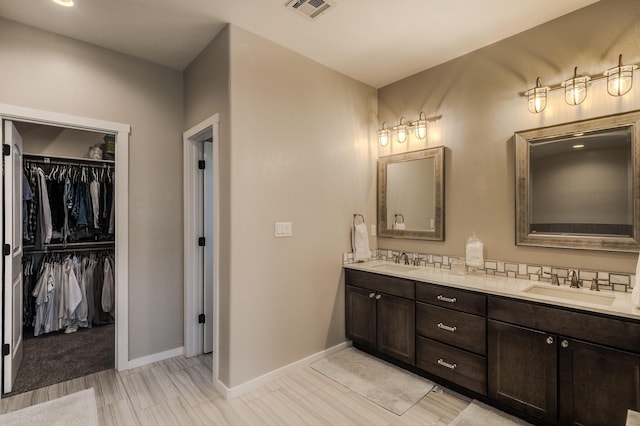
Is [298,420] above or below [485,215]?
below

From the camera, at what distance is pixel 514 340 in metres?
2.03

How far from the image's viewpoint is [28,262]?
3.67 meters

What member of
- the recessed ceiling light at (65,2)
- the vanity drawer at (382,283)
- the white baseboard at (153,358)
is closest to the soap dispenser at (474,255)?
the vanity drawer at (382,283)

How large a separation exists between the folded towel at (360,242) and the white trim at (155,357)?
6.44 feet

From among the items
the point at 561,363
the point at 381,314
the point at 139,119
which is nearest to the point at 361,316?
the point at 381,314

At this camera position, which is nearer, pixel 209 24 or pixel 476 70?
pixel 209 24

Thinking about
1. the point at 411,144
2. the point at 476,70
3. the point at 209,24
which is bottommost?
the point at 411,144

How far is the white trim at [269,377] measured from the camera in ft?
7.79

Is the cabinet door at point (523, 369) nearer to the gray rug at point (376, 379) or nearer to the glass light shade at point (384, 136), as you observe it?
the gray rug at point (376, 379)

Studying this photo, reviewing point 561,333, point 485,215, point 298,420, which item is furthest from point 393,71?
A: point 298,420

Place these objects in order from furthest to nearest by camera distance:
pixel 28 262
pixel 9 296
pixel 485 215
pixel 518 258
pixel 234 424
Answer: pixel 28 262 → pixel 485 215 → pixel 518 258 → pixel 9 296 → pixel 234 424

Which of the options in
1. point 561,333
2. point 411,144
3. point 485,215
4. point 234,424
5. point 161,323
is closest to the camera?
point 561,333

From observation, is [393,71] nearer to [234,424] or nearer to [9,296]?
[234,424]

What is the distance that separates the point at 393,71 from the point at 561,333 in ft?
8.57
